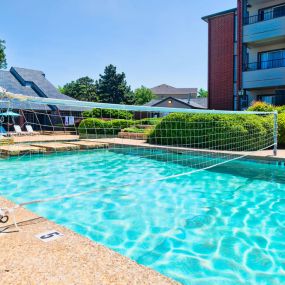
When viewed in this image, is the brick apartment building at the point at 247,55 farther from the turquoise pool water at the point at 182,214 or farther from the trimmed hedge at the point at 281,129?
the turquoise pool water at the point at 182,214

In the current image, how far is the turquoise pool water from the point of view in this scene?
3.99m

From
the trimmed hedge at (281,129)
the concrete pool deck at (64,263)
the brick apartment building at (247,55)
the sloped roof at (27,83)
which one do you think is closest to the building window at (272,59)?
the brick apartment building at (247,55)

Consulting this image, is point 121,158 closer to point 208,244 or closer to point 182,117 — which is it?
point 182,117

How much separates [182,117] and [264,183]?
6.93 metres

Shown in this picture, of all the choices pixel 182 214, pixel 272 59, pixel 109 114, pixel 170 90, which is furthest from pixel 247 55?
pixel 170 90

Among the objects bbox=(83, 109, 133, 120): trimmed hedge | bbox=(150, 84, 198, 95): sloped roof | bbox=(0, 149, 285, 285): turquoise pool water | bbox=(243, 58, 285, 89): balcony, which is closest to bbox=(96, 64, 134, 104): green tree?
bbox=(83, 109, 133, 120): trimmed hedge

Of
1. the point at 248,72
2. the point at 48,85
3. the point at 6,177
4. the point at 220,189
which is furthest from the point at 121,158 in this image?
the point at 48,85

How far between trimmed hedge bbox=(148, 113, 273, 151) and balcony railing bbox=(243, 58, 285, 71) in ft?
30.5

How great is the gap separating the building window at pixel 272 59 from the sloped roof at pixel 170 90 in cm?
5575

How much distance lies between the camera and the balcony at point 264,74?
20.6 m

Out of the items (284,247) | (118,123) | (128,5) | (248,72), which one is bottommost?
(284,247)

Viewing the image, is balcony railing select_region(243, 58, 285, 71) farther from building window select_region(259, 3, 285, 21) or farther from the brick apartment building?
building window select_region(259, 3, 285, 21)

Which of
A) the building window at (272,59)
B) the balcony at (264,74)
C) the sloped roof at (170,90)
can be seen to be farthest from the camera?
the sloped roof at (170,90)

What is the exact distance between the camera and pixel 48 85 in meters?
34.6
